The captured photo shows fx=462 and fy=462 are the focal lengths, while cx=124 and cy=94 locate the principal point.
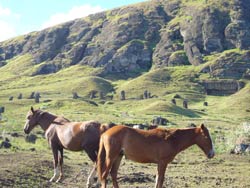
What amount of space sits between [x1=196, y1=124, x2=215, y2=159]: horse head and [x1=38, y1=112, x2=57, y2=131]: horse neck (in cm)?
633

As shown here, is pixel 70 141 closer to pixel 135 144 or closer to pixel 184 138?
pixel 135 144

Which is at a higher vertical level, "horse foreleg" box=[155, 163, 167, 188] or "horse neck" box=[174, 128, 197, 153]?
"horse neck" box=[174, 128, 197, 153]

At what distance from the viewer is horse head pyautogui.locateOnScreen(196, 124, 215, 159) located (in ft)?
44.0

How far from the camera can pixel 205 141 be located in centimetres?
1344

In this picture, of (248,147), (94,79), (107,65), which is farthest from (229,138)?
(107,65)

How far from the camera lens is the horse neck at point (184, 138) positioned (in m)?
13.4

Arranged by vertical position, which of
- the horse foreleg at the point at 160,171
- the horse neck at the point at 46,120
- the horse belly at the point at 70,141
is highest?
the horse neck at the point at 46,120

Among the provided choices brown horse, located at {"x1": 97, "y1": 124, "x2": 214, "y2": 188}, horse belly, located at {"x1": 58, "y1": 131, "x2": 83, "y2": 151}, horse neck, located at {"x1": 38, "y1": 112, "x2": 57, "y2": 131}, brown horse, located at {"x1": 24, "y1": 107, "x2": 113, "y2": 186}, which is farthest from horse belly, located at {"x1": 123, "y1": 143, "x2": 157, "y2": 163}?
horse neck, located at {"x1": 38, "y1": 112, "x2": 57, "y2": 131}

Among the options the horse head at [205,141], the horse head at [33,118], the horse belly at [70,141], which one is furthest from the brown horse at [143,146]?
the horse head at [33,118]

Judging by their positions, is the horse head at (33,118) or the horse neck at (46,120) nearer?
the horse neck at (46,120)

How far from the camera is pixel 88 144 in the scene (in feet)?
50.9

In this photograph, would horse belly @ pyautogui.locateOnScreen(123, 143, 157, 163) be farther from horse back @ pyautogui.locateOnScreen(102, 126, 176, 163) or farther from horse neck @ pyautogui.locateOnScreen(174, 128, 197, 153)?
horse neck @ pyautogui.locateOnScreen(174, 128, 197, 153)

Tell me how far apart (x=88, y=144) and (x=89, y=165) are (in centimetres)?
1376

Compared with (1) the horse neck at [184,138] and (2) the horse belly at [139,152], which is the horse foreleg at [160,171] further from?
(1) the horse neck at [184,138]
